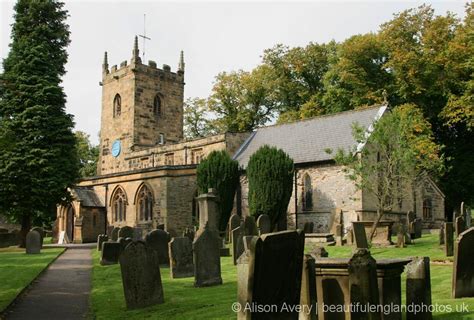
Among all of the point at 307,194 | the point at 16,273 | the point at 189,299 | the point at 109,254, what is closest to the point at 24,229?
the point at 109,254

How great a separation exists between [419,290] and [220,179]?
23.3 metres

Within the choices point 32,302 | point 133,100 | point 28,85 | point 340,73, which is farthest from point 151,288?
point 133,100

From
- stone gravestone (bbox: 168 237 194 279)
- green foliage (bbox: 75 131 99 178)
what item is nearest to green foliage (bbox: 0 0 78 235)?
stone gravestone (bbox: 168 237 194 279)

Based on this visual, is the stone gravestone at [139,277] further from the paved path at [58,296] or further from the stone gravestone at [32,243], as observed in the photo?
the stone gravestone at [32,243]

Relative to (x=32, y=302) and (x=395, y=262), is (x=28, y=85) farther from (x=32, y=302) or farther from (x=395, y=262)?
(x=395, y=262)

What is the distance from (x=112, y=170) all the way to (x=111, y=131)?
3496mm

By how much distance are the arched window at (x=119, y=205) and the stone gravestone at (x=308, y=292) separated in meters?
30.3

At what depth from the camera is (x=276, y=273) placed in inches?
274

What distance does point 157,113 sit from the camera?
1852 inches

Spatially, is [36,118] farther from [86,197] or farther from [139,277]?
[139,277]

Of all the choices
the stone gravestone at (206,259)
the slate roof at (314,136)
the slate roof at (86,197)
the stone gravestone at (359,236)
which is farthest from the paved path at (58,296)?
the slate roof at (86,197)

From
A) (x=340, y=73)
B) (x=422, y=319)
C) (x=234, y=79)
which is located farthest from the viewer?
(x=234, y=79)

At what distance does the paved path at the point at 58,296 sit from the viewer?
34.5ft

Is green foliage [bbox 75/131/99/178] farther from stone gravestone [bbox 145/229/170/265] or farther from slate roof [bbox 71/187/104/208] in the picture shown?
stone gravestone [bbox 145/229/170/265]
